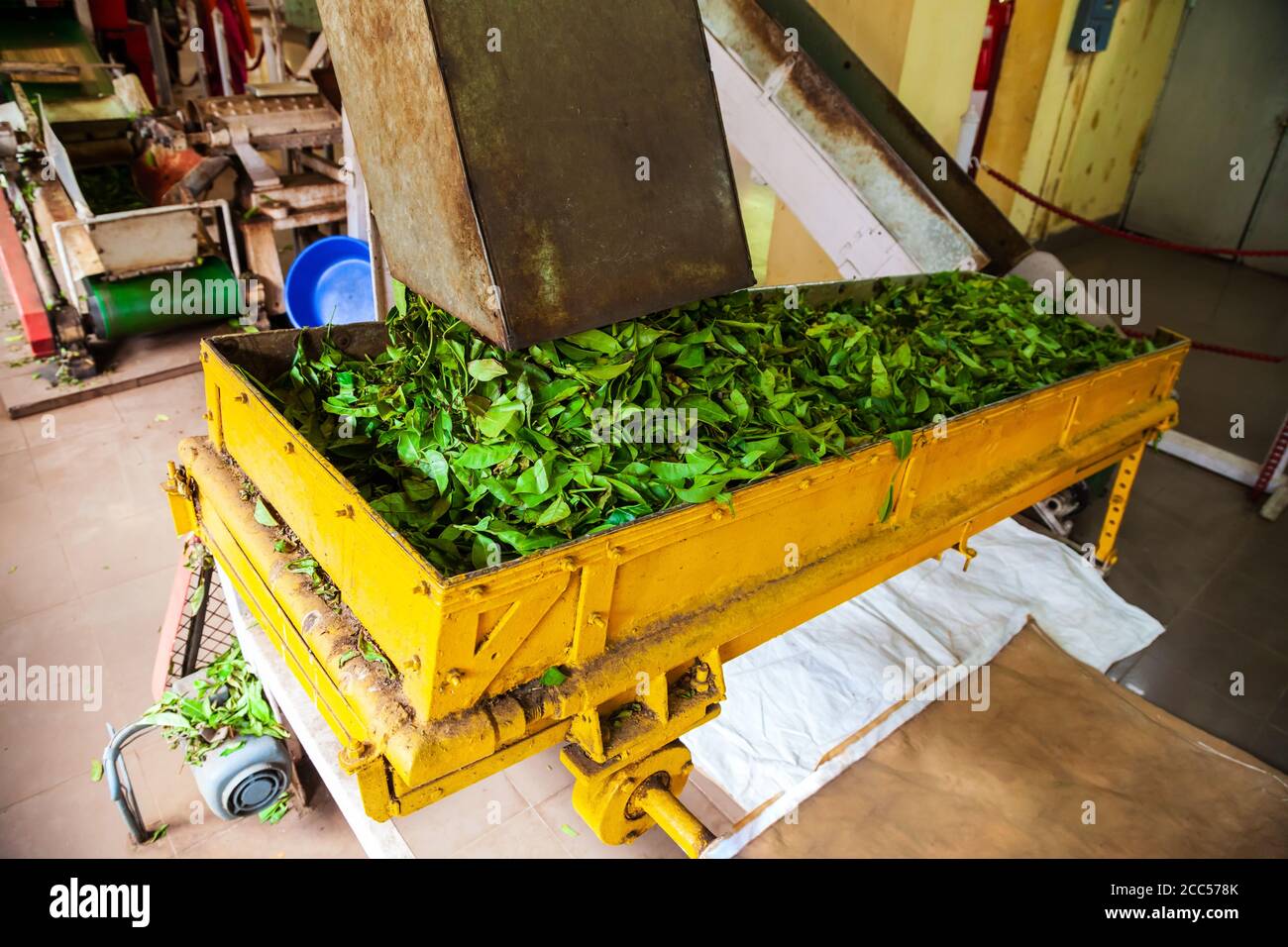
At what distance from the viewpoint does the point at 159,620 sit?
454 centimetres

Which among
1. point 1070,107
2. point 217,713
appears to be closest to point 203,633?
point 217,713

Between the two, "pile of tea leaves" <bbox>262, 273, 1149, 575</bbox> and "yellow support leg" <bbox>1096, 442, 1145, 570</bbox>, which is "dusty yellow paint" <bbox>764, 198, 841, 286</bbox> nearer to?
"yellow support leg" <bbox>1096, 442, 1145, 570</bbox>

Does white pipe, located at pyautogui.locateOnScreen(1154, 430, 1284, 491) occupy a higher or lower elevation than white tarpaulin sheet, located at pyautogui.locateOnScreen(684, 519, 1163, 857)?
higher

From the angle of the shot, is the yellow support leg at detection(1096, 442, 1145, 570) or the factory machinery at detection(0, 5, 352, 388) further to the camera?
the factory machinery at detection(0, 5, 352, 388)

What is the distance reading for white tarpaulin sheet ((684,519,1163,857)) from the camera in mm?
3840

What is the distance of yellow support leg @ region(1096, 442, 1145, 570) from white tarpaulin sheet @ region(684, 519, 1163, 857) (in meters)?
0.22

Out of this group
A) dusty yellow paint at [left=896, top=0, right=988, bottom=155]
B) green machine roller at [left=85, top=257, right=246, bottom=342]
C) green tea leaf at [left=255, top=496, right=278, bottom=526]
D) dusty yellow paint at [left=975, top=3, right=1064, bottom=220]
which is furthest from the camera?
dusty yellow paint at [left=975, top=3, right=1064, bottom=220]

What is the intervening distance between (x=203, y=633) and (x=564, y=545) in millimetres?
3120

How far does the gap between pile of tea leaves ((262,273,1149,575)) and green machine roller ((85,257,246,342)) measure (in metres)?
5.31

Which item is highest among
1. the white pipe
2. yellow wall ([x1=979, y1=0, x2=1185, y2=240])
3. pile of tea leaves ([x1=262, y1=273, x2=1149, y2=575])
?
yellow wall ([x1=979, y1=0, x2=1185, y2=240])

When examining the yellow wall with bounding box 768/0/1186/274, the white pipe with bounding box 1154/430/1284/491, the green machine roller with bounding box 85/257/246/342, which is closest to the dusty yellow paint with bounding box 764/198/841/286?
the yellow wall with bounding box 768/0/1186/274

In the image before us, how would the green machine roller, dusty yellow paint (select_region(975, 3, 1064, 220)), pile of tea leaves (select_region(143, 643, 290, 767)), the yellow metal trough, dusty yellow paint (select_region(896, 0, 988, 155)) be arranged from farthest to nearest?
dusty yellow paint (select_region(975, 3, 1064, 220)), the green machine roller, dusty yellow paint (select_region(896, 0, 988, 155)), pile of tea leaves (select_region(143, 643, 290, 767)), the yellow metal trough

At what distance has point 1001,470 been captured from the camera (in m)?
3.51
